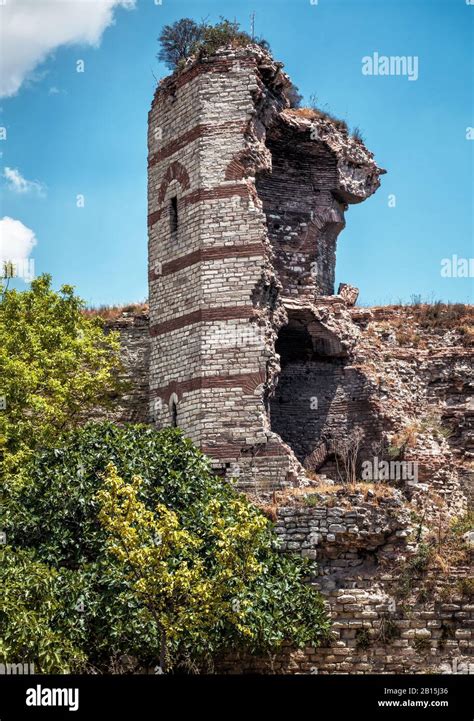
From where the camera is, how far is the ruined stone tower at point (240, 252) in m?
24.2

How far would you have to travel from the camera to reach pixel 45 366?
2564 centimetres

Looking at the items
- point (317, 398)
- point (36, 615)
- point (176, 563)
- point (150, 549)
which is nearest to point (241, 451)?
point (317, 398)

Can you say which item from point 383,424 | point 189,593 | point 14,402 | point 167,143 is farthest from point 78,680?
point 167,143

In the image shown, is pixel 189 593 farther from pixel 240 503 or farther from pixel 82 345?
pixel 82 345

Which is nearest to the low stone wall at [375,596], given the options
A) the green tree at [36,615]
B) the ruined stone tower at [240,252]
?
the ruined stone tower at [240,252]

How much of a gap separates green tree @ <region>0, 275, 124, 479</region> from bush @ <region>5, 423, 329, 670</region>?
278cm

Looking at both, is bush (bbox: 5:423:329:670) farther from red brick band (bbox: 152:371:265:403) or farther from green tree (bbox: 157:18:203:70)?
green tree (bbox: 157:18:203:70)

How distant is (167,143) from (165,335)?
4.39 m

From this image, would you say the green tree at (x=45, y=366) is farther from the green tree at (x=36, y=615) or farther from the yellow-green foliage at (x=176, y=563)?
the yellow-green foliage at (x=176, y=563)

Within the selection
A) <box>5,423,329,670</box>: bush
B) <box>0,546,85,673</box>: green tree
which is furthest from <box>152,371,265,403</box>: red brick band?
<box>0,546,85,673</box>: green tree

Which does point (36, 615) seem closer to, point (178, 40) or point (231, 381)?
point (231, 381)

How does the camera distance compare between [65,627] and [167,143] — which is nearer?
[65,627]

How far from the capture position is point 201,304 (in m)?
24.9

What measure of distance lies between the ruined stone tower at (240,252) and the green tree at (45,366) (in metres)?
1.59
